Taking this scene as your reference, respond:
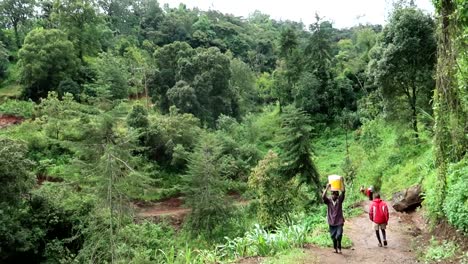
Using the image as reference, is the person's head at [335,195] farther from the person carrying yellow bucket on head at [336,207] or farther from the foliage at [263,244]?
the foliage at [263,244]

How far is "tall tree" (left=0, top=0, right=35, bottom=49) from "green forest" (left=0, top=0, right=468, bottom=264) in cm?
23

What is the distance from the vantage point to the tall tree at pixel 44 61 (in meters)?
39.6

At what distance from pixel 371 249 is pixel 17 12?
52391 millimetres

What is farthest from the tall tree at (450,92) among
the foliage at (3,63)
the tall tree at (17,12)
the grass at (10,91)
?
the tall tree at (17,12)

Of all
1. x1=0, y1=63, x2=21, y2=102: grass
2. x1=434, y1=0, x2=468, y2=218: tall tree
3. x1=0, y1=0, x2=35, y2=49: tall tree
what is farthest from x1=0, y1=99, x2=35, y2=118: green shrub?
x1=434, y1=0, x2=468, y2=218: tall tree

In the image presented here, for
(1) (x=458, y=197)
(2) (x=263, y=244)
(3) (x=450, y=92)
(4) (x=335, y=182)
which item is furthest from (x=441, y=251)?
(2) (x=263, y=244)

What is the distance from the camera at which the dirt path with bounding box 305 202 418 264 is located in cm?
799

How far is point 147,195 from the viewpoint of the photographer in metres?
30.0

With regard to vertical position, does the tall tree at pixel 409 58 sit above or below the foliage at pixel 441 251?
above

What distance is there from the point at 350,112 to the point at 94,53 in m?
29.8

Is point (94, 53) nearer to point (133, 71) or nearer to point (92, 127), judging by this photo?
point (133, 71)

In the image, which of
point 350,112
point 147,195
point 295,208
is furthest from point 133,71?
point 295,208

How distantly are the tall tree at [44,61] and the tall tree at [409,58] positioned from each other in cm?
3126

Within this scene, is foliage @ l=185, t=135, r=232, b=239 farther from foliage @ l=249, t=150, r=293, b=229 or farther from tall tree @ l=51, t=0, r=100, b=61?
tall tree @ l=51, t=0, r=100, b=61
